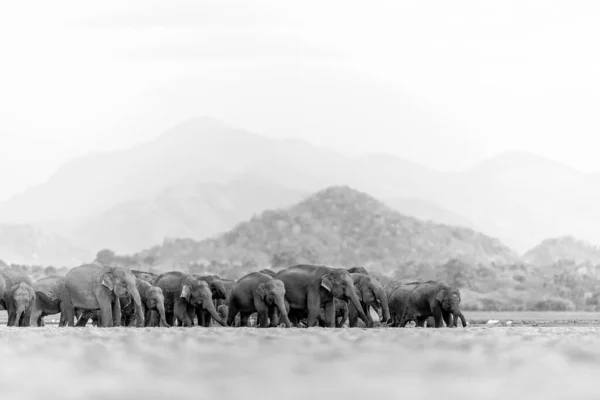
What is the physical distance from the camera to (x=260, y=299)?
4919 centimetres

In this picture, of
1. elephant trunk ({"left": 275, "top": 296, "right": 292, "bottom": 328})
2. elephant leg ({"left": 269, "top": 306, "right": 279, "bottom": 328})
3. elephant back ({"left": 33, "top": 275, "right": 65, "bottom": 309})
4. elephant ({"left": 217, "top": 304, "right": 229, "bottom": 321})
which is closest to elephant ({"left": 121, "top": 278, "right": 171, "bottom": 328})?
elephant back ({"left": 33, "top": 275, "right": 65, "bottom": 309})

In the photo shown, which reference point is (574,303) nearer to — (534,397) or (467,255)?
(467,255)

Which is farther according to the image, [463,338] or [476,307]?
[476,307]

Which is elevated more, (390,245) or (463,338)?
(390,245)

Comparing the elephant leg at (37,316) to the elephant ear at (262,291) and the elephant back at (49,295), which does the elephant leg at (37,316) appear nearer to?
the elephant back at (49,295)

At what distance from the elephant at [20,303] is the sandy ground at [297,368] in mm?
21654

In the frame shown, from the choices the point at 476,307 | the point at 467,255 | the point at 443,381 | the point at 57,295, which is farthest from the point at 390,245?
the point at 443,381

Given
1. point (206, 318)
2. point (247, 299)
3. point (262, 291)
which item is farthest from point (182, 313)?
point (262, 291)

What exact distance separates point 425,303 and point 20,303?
1776 cm

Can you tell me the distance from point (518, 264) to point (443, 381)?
159m

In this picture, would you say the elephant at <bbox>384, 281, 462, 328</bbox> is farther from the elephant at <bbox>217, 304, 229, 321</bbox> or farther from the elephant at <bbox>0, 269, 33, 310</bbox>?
the elephant at <bbox>0, 269, 33, 310</bbox>

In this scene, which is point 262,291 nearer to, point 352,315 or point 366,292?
point 352,315

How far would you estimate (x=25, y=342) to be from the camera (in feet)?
99.8

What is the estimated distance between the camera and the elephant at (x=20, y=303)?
52.6 metres
